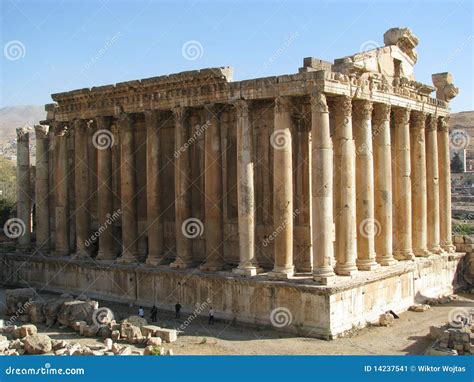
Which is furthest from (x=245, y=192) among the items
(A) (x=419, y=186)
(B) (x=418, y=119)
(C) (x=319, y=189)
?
(B) (x=418, y=119)

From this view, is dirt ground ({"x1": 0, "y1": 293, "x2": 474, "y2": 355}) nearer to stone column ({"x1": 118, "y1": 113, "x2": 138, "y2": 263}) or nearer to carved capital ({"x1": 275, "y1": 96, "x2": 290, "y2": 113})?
stone column ({"x1": 118, "y1": 113, "x2": 138, "y2": 263})

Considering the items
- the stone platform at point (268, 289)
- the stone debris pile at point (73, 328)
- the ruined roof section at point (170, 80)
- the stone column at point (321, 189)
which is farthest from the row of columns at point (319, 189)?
the stone debris pile at point (73, 328)

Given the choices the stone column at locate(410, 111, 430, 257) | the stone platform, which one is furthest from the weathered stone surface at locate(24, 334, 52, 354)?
the stone column at locate(410, 111, 430, 257)

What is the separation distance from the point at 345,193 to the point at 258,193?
12.8ft

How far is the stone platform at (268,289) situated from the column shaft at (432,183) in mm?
830

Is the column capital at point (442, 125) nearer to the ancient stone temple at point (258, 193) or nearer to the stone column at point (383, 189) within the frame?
the ancient stone temple at point (258, 193)

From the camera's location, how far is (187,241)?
77.6 feet

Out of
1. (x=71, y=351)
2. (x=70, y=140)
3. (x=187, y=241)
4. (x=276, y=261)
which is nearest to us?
(x=71, y=351)

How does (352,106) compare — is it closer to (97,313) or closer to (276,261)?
(276,261)

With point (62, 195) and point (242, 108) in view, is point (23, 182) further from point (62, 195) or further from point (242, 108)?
point (242, 108)

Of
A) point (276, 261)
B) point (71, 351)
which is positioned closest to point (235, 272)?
point (276, 261)

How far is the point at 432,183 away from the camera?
26875 millimetres

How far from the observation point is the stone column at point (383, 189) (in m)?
22.9

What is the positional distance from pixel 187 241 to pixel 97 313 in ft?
15.1
